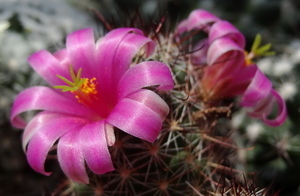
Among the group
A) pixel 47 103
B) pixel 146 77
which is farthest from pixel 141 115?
pixel 47 103

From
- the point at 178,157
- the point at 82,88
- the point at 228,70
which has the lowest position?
the point at 178,157

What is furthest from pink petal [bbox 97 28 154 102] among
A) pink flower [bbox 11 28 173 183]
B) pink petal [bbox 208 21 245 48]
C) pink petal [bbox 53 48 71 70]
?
pink petal [bbox 208 21 245 48]

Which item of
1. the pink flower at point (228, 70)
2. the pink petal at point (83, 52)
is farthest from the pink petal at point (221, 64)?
the pink petal at point (83, 52)

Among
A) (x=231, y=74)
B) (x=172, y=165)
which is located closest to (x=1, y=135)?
(x=172, y=165)

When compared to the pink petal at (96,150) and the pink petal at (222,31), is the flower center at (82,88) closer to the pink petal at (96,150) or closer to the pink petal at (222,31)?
the pink petal at (96,150)

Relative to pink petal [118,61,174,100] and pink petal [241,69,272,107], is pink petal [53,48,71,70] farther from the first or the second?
pink petal [241,69,272,107]

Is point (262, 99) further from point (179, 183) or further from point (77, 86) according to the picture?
point (77, 86)

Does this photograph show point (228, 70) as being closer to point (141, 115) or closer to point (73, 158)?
point (141, 115)

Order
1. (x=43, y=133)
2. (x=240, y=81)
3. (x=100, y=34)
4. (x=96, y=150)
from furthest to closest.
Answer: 1. (x=100, y=34)
2. (x=240, y=81)
3. (x=43, y=133)
4. (x=96, y=150)

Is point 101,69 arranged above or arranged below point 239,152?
above
